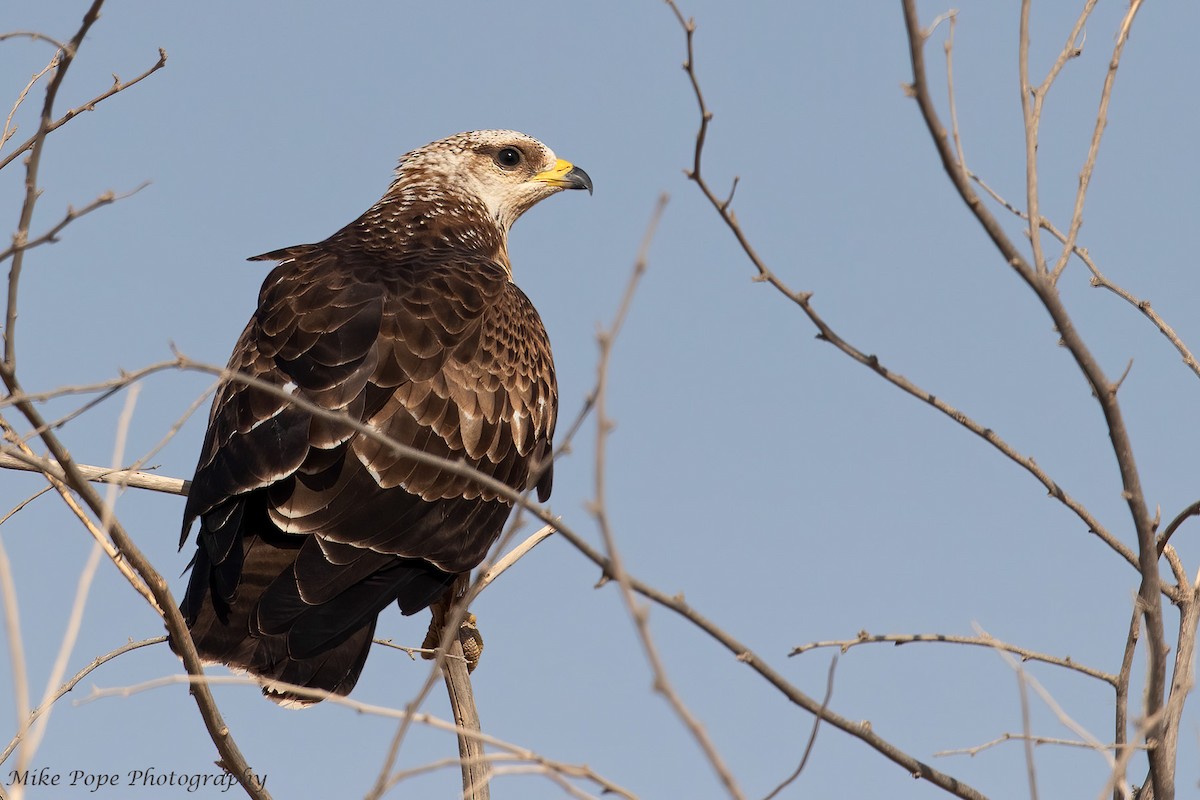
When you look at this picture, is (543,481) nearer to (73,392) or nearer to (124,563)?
(124,563)

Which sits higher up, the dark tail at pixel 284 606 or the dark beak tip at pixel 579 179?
the dark beak tip at pixel 579 179

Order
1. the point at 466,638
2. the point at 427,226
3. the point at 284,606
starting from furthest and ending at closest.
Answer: the point at 427,226 < the point at 466,638 < the point at 284,606

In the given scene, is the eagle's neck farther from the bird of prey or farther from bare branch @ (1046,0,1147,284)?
bare branch @ (1046,0,1147,284)

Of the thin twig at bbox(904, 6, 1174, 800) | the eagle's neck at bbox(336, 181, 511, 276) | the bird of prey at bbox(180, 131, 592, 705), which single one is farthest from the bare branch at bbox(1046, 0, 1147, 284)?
the eagle's neck at bbox(336, 181, 511, 276)

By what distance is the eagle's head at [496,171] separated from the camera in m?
7.96

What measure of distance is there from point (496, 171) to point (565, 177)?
16.6 inches

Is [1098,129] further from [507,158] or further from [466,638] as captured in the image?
[507,158]

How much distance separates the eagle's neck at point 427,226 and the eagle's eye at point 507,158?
0.38 metres

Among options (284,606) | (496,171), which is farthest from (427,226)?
(284,606)

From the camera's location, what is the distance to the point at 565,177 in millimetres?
8086

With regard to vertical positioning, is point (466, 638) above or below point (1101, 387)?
above

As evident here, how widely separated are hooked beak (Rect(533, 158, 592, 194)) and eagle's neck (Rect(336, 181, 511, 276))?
41 centimetres

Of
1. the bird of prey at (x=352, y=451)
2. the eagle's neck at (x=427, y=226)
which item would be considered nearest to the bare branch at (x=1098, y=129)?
the bird of prey at (x=352, y=451)

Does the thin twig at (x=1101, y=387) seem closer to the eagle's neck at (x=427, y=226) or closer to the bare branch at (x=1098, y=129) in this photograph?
the bare branch at (x=1098, y=129)
